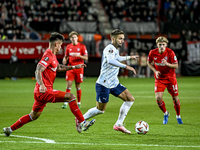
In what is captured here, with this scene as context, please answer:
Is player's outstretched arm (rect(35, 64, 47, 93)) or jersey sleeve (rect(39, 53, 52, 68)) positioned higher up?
jersey sleeve (rect(39, 53, 52, 68))

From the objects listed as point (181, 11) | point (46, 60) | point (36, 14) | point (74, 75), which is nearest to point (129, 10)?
point (181, 11)

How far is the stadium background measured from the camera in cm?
2825

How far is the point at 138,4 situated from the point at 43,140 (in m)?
29.2

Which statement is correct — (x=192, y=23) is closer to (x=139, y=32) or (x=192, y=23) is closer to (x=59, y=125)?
(x=139, y=32)

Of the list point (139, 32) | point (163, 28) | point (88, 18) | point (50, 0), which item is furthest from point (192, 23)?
point (50, 0)

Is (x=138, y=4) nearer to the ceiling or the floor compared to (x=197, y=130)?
nearer to the ceiling

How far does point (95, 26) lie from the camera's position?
100 ft

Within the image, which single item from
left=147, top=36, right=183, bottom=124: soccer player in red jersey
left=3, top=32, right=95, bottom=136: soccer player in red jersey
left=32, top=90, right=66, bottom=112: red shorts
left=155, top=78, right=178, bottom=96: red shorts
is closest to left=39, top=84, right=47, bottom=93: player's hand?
left=3, top=32, right=95, bottom=136: soccer player in red jersey

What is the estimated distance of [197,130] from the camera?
8.12m

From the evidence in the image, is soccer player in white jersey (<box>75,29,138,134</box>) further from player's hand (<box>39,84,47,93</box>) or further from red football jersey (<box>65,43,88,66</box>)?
red football jersey (<box>65,43,88,66</box>)

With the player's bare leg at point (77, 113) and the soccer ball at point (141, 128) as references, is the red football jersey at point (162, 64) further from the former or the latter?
the player's bare leg at point (77, 113)

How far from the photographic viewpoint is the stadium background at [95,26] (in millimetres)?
28250

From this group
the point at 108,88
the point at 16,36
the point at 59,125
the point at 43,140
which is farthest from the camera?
the point at 16,36

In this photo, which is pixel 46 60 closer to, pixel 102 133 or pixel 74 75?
pixel 102 133
